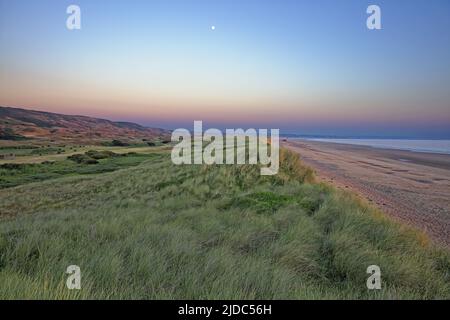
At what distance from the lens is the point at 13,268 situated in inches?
131

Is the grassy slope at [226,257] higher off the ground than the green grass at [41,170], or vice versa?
the grassy slope at [226,257]

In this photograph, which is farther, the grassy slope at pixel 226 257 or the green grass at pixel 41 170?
the green grass at pixel 41 170

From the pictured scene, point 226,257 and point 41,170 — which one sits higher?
point 226,257

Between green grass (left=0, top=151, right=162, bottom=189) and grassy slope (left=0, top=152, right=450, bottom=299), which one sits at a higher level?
grassy slope (left=0, top=152, right=450, bottom=299)

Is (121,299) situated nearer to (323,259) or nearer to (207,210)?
(323,259)

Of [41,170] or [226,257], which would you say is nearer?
[226,257]

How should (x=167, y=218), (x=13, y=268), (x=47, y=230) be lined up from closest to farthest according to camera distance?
1. (x=13, y=268)
2. (x=47, y=230)
3. (x=167, y=218)

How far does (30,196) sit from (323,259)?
16.3 m

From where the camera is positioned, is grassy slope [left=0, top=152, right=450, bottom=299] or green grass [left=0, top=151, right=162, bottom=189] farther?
green grass [left=0, top=151, right=162, bottom=189]

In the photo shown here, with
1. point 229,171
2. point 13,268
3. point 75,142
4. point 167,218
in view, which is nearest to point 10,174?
point 229,171

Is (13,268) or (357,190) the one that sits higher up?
(13,268)

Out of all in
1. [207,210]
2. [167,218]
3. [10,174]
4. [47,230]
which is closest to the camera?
[47,230]

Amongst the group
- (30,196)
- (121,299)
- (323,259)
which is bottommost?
(30,196)

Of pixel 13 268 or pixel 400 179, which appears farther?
pixel 400 179
